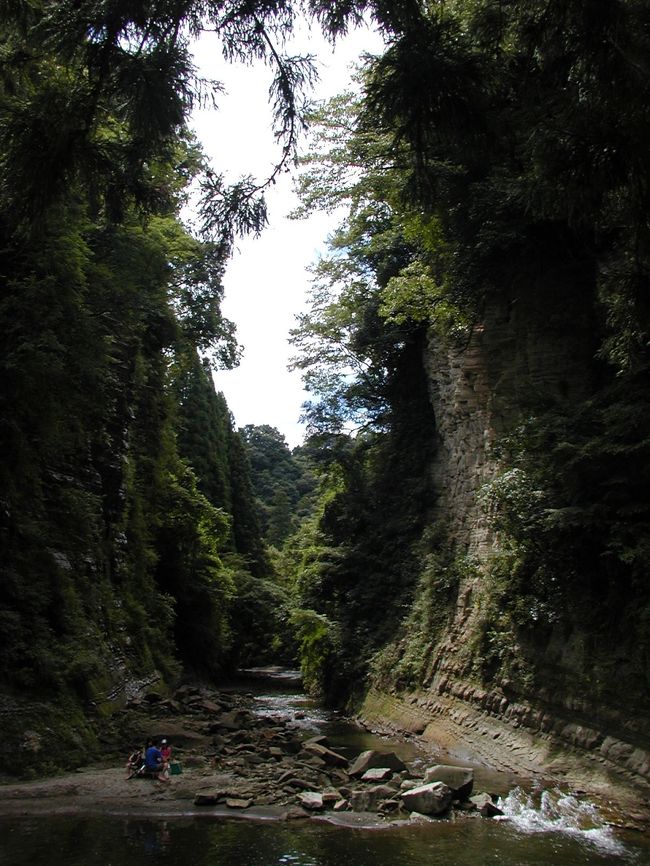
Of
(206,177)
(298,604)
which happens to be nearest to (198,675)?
(298,604)

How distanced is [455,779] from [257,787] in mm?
2957

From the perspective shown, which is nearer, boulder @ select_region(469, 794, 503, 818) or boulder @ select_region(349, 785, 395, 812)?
boulder @ select_region(469, 794, 503, 818)

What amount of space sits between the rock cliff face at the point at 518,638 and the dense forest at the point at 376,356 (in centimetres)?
10

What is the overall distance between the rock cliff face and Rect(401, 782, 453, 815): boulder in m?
2.11

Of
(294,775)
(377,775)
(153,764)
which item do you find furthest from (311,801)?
(153,764)

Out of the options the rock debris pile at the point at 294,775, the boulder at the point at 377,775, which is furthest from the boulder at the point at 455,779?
the boulder at the point at 377,775

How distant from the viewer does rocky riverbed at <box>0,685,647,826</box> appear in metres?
8.96

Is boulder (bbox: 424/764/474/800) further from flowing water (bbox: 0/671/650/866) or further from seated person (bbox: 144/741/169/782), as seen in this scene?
seated person (bbox: 144/741/169/782)

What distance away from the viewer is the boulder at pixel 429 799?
29.0ft

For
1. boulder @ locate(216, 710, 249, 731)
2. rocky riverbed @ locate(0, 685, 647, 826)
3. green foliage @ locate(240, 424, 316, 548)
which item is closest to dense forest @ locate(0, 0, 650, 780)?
rocky riverbed @ locate(0, 685, 647, 826)

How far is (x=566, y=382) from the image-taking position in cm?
1458

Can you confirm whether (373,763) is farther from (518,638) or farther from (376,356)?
(376,356)

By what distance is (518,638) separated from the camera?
494 inches

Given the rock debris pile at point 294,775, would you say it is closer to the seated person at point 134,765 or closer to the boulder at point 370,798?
the boulder at point 370,798
